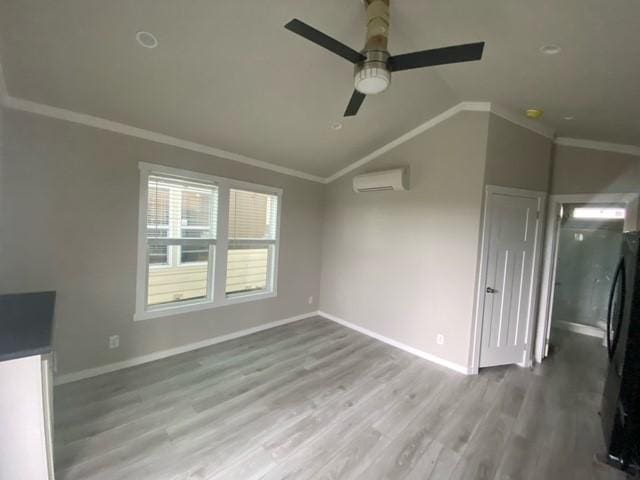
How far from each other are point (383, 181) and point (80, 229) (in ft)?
10.9

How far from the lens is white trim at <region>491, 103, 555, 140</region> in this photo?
289cm

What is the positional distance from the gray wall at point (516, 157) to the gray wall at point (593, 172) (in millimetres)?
174

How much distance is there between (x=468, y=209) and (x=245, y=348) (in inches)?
121

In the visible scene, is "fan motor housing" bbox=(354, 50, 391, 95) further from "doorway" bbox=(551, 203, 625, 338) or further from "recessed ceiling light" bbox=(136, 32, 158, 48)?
"doorway" bbox=(551, 203, 625, 338)

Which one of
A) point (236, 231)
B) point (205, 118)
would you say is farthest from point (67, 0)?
point (236, 231)

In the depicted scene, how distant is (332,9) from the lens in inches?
72.4

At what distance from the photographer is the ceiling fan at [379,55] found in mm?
1479

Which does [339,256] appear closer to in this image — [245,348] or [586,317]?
[245,348]

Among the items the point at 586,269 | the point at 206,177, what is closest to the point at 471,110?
the point at 206,177

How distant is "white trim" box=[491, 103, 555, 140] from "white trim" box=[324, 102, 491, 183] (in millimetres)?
129

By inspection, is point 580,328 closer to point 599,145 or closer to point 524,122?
point 599,145

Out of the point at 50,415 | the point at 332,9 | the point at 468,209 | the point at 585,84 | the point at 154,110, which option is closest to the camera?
the point at 50,415

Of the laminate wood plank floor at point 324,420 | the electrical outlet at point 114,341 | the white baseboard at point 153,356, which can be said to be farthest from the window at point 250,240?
the electrical outlet at point 114,341

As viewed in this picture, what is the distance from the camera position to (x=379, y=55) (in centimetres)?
159
